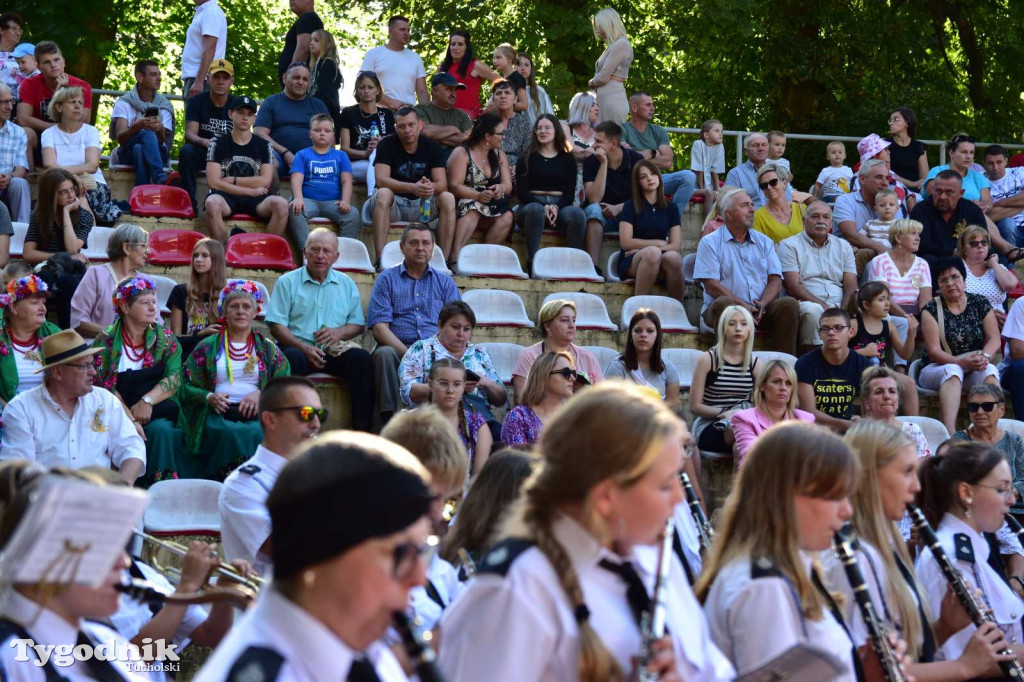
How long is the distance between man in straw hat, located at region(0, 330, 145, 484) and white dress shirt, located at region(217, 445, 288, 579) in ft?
6.44

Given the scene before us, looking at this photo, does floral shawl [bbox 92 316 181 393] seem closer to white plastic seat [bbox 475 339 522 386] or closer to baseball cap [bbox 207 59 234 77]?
white plastic seat [bbox 475 339 522 386]

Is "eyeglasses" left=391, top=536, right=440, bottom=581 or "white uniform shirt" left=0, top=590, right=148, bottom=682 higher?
"eyeglasses" left=391, top=536, right=440, bottom=581

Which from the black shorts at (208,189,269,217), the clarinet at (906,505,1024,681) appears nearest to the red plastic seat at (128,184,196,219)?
the black shorts at (208,189,269,217)

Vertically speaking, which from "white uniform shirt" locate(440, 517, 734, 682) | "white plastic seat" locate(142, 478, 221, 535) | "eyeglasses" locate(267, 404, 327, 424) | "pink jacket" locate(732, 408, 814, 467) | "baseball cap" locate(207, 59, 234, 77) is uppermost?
"baseball cap" locate(207, 59, 234, 77)

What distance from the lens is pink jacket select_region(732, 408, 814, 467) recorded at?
8.19 m

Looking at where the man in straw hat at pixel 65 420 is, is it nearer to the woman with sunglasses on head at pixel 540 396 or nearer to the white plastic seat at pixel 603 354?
the woman with sunglasses on head at pixel 540 396

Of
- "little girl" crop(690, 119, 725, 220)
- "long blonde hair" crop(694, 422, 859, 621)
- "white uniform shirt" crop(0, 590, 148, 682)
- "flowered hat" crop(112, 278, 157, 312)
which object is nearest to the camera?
"white uniform shirt" crop(0, 590, 148, 682)

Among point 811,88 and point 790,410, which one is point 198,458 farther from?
point 811,88

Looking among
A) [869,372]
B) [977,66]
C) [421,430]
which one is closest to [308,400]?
[421,430]

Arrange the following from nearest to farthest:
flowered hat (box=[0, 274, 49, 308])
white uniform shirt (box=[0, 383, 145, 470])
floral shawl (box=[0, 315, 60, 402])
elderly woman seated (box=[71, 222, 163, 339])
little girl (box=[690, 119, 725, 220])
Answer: white uniform shirt (box=[0, 383, 145, 470]), floral shawl (box=[0, 315, 60, 402]), flowered hat (box=[0, 274, 49, 308]), elderly woman seated (box=[71, 222, 163, 339]), little girl (box=[690, 119, 725, 220])

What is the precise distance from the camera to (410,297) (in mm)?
9352

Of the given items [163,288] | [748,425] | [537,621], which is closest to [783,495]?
[537,621]

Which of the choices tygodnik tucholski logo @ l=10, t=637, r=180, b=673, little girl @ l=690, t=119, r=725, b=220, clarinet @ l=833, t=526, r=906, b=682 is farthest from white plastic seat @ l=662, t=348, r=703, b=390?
tygodnik tucholski logo @ l=10, t=637, r=180, b=673

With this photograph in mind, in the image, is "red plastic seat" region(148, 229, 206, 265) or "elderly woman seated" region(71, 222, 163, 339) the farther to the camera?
"red plastic seat" region(148, 229, 206, 265)
